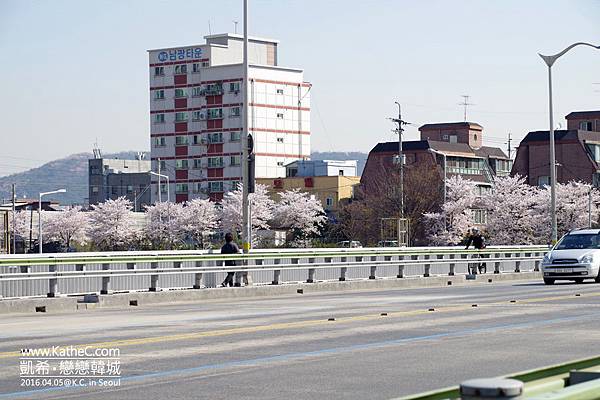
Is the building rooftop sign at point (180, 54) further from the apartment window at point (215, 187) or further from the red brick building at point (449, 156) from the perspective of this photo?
the red brick building at point (449, 156)

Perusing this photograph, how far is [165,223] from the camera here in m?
128

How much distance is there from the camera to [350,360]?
13.8m

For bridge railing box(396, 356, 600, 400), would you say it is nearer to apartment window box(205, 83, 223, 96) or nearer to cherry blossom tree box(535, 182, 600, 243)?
cherry blossom tree box(535, 182, 600, 243)

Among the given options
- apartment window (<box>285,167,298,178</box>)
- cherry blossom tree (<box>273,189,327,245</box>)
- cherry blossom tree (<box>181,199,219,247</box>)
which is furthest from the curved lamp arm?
apartment window (<box>285,167,298,178</box>)

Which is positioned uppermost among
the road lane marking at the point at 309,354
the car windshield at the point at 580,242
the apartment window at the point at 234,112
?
the apartment window at the point at 234,112

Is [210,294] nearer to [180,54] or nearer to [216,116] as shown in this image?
[216,116]

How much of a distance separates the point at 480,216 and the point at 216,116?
153 ft

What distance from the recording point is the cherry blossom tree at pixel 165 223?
126000mm

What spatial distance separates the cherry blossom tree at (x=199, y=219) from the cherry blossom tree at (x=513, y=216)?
32.2 m

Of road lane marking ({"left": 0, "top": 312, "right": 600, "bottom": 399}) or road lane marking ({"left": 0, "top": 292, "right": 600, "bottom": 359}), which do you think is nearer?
road lane marking ({"left": 0, "top": 312, "right": 600, "bottom": 399})

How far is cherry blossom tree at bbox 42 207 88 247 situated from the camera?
459 ft

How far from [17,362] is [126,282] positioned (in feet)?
56.1

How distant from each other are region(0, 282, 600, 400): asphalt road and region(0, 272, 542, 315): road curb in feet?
3.19

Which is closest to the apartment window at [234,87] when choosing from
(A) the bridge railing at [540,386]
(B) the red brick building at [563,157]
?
(B) the red brick building at [563,157]
